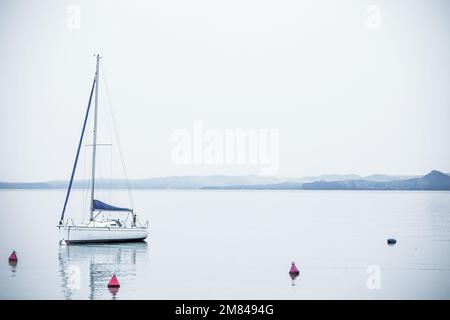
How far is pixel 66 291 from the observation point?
37062mm

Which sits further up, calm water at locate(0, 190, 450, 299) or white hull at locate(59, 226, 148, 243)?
white hull at locate(59, 226, 148, 243)

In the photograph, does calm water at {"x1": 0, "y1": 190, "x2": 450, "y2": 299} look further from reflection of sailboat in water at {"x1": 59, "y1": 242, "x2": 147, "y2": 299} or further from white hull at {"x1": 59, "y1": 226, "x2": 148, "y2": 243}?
white hull at {"x1": 59, "y1": 226, "x2": 148, "y2": 243}

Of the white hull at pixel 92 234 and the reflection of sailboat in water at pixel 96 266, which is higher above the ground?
the white hull at pixel 92 234

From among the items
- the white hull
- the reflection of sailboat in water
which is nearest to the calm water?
the reflection of sailboat in water

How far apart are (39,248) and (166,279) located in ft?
76.7

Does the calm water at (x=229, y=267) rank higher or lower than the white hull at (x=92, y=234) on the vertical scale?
lower

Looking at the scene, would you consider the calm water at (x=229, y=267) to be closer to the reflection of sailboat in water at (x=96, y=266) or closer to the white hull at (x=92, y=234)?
the reflection of sailboat in water at (x=96, y=266)

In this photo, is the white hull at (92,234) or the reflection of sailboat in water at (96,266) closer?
the reflection of sailboat in water at (96,266)

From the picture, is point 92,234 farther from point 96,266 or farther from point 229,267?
point 229,267

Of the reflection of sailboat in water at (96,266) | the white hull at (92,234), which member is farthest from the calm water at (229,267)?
the white hull at (92,234)

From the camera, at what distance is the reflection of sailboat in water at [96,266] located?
37.5 metres

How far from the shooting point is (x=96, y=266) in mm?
48094

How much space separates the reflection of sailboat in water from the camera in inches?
1475
